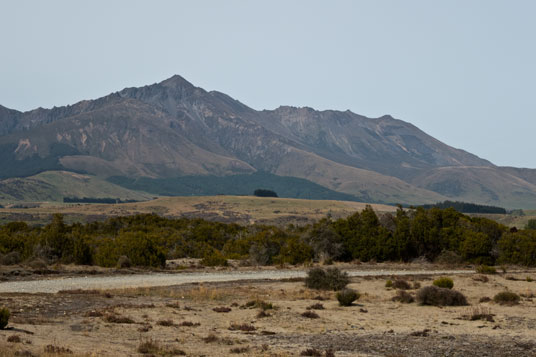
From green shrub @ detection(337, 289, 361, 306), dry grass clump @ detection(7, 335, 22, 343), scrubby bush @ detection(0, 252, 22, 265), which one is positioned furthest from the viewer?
scrubby bush @ detection(0, 252, 22, 265)

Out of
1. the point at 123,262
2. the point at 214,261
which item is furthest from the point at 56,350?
the point at 214,261

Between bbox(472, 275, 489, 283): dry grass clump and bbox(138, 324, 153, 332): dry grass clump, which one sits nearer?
bbox(138, 324, 153, 332): dry grass clump

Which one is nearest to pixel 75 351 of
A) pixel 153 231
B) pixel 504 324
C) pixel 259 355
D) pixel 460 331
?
pixel 259 355

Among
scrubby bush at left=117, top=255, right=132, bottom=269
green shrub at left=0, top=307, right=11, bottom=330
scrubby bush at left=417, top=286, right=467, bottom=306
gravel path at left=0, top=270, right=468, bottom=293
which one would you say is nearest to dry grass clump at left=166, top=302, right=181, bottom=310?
gravel path at left=0, top=270, right=468, bottom=293

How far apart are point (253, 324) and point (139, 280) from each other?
15.2 metres

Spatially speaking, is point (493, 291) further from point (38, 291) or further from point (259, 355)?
point (38, 291)

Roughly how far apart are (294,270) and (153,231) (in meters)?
22.5

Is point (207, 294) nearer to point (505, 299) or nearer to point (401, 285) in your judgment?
point (401, 285)

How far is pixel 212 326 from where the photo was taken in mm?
22594

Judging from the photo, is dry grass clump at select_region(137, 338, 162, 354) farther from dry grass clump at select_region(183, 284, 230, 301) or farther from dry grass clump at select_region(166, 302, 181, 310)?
dry grass clump at select_region(183, 284, 230, 301)

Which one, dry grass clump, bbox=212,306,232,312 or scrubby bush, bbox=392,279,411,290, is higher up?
scrubby bush, bbox=392,279,411,290

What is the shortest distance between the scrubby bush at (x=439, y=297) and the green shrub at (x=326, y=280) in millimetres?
6154

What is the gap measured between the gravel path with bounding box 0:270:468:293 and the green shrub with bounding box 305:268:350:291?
5.75m

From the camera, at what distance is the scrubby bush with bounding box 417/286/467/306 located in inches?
1107
